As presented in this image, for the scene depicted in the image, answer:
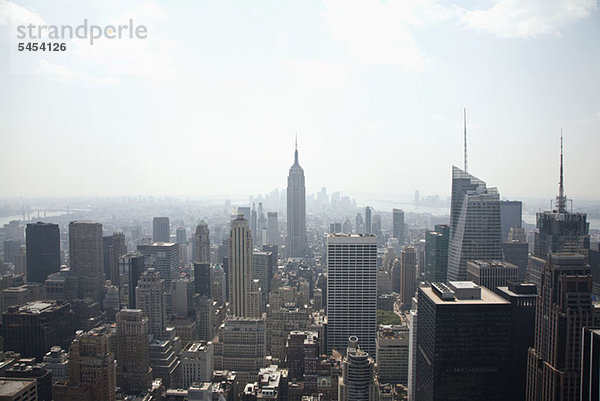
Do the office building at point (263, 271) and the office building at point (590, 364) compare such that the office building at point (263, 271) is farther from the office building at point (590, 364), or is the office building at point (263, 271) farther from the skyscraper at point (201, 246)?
the office building at point (590, 364)

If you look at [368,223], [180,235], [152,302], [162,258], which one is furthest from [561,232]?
[180,235]

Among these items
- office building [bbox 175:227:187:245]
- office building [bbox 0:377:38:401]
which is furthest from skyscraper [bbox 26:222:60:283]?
office building [bbox 0:377:38:401]

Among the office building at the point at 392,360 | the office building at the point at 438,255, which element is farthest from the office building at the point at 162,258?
the office building at the point at 438,255

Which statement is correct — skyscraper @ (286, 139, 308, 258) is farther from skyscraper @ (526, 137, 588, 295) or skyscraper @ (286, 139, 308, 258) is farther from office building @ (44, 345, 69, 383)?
office building @ (44, 345, 69, 383)

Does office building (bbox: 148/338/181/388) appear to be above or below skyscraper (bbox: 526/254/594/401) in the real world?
below

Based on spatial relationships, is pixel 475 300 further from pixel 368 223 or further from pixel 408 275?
pixel 368 223
